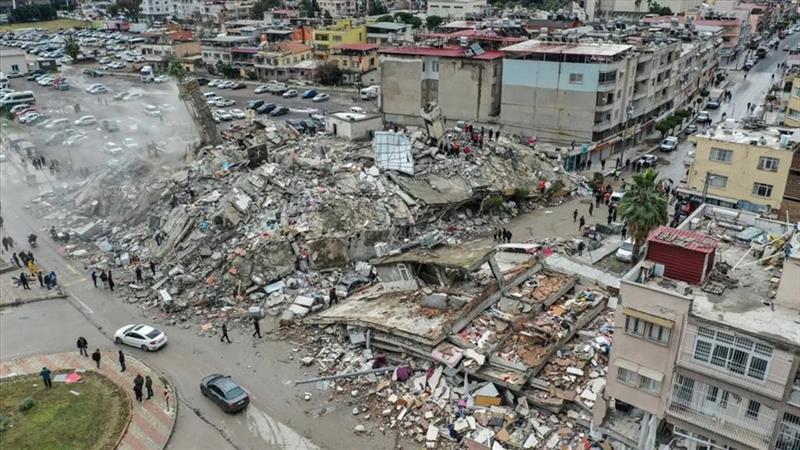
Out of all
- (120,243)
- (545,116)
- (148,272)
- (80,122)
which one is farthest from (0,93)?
(545,116)

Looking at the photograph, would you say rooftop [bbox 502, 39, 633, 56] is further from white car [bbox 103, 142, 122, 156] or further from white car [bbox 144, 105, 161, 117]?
white car [bbox 144, 105, 161, 117]

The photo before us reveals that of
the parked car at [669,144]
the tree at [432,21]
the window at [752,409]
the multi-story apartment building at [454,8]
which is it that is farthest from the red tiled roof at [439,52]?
the multi-story apartment building at [454,8]

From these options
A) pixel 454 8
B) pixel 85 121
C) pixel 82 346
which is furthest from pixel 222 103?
A: pixel 454 8

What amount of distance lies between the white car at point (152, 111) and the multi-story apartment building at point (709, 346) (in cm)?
6099

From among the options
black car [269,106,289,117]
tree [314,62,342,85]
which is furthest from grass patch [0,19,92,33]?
black car [269,106,289,117]

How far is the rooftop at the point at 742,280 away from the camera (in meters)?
16.0

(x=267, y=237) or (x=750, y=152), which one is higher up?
(x=750, y=152)

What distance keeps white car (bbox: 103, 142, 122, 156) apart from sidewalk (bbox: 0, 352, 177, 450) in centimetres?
3094

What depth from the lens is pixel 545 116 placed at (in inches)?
2168

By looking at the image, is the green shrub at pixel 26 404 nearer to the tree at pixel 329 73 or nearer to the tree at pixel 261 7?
the tree at pixel 329 73

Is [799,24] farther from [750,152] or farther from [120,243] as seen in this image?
[120,243]

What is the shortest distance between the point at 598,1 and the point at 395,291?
128106 millimetres

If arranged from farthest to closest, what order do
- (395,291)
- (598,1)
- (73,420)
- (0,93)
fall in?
(598,1)
(0,93)
(395,291)
(73,420)

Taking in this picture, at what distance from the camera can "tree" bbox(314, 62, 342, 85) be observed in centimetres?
8981
